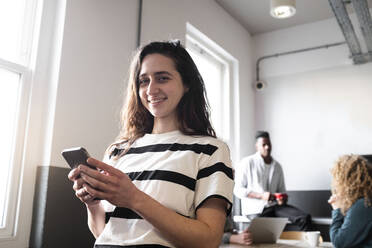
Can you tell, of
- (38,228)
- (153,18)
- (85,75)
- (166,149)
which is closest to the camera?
(166,149)

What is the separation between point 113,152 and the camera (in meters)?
1.09

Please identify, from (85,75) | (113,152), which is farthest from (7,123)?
(113,152)

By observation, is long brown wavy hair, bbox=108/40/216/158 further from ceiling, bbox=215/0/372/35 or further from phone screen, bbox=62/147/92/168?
ceiling, bbox=215/0/372/35

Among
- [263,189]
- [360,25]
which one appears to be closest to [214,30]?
[360,25]

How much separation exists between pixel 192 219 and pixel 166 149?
214mm

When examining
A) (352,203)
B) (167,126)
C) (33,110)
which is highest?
(33,110)

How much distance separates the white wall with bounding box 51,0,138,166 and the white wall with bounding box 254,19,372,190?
2663 millimetres

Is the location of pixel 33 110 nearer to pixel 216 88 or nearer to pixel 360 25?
pixel 216 88

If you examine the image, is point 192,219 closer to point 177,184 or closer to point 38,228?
point 177,184

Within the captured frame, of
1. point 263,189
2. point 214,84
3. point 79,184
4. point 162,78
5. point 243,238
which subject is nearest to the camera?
point 79,184

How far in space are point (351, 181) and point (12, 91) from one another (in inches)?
81.8

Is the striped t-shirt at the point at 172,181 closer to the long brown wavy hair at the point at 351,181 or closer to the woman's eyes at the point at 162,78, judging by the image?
the woman's eyes at the point at 162,78

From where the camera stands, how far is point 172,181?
0.88m

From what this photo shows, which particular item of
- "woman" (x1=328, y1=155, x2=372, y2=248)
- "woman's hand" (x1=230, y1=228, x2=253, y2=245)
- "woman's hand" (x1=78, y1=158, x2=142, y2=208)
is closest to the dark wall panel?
"woman's hand" (x1=230, y1=228, x2=253, y2=245)
